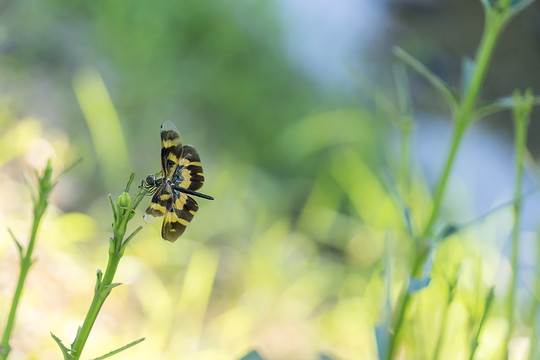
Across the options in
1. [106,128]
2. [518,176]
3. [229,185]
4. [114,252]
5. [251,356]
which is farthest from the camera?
[229,185]

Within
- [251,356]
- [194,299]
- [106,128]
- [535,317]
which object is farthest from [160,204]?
[106,128]

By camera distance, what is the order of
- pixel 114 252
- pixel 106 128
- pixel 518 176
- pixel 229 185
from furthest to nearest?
pixel 229 185
pixel 106 128
pixel 518 176
pixel 114 252

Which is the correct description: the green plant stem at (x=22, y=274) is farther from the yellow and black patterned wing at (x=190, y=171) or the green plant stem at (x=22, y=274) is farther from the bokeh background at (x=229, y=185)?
the bokeh background at (x=229, y=185)

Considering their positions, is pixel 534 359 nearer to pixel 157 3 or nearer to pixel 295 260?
pixel 295 260

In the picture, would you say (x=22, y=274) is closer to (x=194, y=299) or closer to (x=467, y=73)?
(x=467, y=73)

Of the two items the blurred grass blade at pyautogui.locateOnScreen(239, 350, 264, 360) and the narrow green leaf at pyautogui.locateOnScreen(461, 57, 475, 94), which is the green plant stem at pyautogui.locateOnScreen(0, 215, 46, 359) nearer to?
the blurred grass blade at pyautogui.locateOnScreen(239, 350, 264, 360)

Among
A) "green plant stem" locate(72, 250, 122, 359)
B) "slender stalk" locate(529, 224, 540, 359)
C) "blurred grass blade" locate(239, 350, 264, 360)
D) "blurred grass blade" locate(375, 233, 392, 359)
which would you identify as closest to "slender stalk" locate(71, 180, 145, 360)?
"green plant stem" locate(72, 250, 122, 359)
